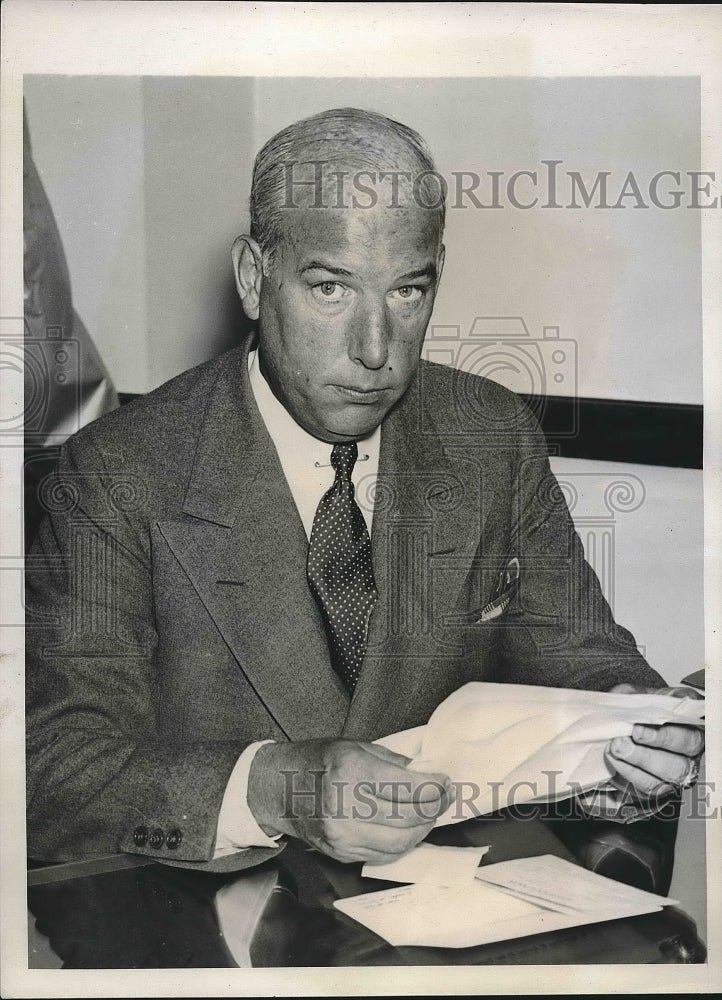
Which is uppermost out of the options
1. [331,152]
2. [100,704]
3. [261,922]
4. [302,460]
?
[331,152]

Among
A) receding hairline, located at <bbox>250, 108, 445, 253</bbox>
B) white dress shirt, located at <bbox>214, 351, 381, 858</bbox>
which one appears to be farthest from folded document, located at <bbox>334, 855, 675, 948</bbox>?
receding hairline, located at <bbox>250, 108, 445, 253</bbox>

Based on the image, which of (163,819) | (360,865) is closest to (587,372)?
(360,865)

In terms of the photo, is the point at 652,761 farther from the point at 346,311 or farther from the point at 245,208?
the point at 245,208

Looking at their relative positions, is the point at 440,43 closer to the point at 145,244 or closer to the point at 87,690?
the point at 145,244

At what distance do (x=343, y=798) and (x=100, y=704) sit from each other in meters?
0.42

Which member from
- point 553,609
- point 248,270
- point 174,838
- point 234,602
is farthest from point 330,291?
point 174,838

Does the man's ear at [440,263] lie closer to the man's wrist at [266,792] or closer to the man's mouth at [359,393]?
the man's mouth at [359,393]

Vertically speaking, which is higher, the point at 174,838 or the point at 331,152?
the point at 331,152

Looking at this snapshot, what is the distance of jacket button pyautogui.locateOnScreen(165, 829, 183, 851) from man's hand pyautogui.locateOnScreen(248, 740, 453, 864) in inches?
4.9

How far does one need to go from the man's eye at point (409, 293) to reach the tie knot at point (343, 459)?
0.25 meters

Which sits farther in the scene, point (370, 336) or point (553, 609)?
point (553, 609)

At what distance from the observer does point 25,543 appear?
5.85ft

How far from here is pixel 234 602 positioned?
1727 mm

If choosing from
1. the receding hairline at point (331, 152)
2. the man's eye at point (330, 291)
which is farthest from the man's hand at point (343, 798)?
the receding hairline at point (331, 152)
